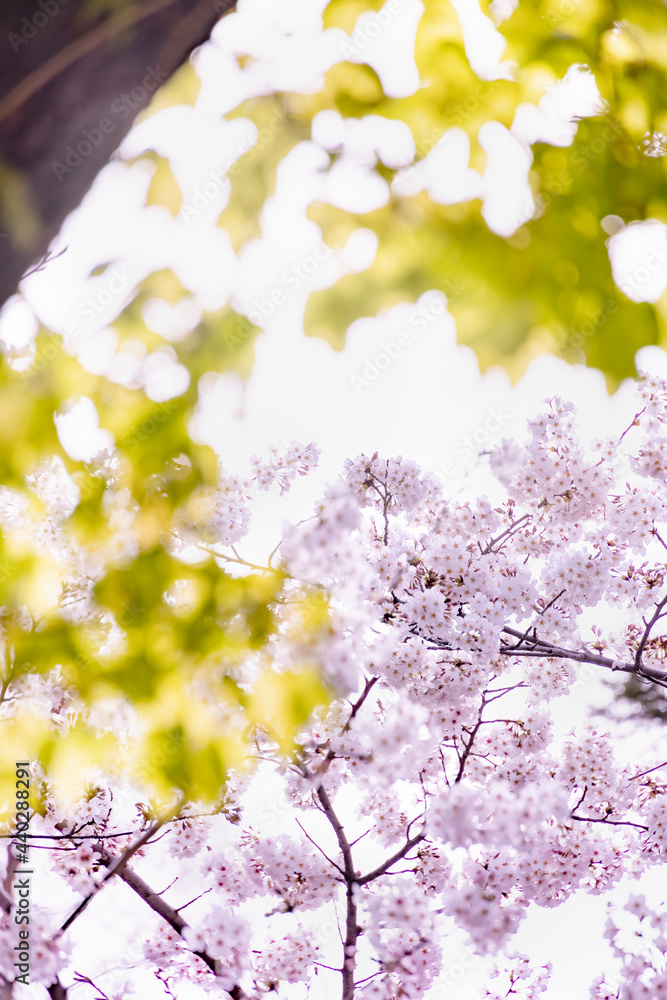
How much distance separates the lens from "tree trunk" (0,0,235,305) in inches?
37.2

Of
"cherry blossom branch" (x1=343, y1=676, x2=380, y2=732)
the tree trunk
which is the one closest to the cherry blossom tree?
"cherry blossom branch" (x1=343, y1=676, x2=380, y2=732)

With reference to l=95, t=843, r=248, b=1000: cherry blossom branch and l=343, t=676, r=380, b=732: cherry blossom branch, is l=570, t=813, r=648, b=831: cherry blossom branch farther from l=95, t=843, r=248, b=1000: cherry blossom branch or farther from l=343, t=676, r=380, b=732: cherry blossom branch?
l=95, t=843, r=248, b=1000: cherry blossom branch

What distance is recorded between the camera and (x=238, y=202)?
69.9 inches

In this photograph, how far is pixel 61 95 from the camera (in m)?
0.97

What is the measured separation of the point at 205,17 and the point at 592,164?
3.42 ft

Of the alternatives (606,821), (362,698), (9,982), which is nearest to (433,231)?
(362,698)

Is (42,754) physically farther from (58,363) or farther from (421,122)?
(421,122)

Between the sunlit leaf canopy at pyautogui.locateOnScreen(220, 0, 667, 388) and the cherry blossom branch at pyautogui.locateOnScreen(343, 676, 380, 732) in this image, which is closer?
the sunlit leaf canopy at pyautogui.locateOnScreen(220, 0, 667, 388)

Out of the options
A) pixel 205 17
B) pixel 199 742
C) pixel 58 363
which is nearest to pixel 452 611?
pixel 199 742

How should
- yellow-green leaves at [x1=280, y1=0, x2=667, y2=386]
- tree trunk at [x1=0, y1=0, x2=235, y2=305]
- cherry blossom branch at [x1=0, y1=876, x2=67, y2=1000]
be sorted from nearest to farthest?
tree trunk at [x1=0, y1=0, x2=235, y2=305], yellow-green leaves at [x1=280, y1=0, x2=667, y2=386], cherry blossom branch at [x1=0, y1=876, x2=67, y2=1000]

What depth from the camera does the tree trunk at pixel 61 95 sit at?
945 millimetres

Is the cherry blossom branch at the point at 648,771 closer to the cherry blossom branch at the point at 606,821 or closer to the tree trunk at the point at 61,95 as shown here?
the cherry blossom branch at the point at 606,821

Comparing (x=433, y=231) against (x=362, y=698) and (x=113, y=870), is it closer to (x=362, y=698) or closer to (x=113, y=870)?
Result: (x=362, y=698)

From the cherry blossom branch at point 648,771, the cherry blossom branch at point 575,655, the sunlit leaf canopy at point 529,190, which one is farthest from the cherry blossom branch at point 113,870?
the cherry blossom branch at point 648,771
